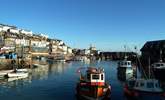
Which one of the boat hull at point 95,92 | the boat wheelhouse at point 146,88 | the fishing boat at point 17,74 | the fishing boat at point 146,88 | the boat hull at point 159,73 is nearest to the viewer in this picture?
the fishing boat at point 146,88

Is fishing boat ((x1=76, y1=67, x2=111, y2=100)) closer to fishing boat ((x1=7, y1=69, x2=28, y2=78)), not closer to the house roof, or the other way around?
fishing boat ((x1=7, y1=69, x2=28, y2=78))

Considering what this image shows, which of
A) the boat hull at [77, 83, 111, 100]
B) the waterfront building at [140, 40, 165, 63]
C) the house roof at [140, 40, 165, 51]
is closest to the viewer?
the boat hull at [77, 83, 111, 100]

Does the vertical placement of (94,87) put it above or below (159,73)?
below

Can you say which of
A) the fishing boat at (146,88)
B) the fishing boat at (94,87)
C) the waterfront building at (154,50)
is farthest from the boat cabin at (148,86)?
the waterfront building at (154,50)

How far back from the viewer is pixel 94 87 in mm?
43875

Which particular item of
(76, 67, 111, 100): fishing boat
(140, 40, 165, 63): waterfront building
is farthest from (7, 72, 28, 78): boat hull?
(140, 40, 165, 63): waterfront building

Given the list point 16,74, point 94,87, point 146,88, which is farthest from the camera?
point 16,74

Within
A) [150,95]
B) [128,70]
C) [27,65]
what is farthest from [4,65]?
[150,95]

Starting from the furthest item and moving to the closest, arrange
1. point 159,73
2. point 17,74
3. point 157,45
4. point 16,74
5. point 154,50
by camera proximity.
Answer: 1. point 157,45
2. point 154,50
3. point 17,74
4. point 16,74
5. point 159,73

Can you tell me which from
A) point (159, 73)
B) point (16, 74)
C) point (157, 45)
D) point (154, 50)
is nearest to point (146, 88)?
point (159, 73)

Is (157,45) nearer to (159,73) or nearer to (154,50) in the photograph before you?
(154,50)

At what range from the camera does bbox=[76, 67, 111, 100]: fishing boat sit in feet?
144

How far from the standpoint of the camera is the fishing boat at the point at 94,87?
4403cm

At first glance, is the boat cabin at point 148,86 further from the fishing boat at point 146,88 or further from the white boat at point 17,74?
the white boat at point 17,74
